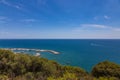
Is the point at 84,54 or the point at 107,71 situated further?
the point at 84,54

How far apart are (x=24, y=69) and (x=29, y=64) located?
92cm

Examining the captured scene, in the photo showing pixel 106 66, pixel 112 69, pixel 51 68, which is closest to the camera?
pixel 51 68

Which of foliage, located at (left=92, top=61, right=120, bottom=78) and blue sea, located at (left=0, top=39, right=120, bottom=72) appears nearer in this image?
foliage, located at (left=92, top=61, right=120, bottom=78)

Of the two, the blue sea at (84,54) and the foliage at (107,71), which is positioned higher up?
the foliage at (107,71)

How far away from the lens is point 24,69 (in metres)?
13.0

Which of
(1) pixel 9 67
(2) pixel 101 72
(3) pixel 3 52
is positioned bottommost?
(2) pixel 101 72

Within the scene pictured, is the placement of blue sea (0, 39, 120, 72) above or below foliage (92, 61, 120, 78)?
below

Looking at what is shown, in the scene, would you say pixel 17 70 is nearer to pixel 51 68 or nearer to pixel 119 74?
pixel 51 68

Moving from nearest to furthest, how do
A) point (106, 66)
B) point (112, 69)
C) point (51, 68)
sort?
1. point (51, 68)
2. point (112, 69)
3. point (106, 66)

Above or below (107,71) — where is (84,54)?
below

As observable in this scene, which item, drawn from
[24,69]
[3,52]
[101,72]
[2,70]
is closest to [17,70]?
[24,69]

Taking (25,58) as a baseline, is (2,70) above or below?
below

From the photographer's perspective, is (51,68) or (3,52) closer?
(51,68)

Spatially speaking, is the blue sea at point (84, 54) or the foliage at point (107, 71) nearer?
the foliage at point (107, 71)
